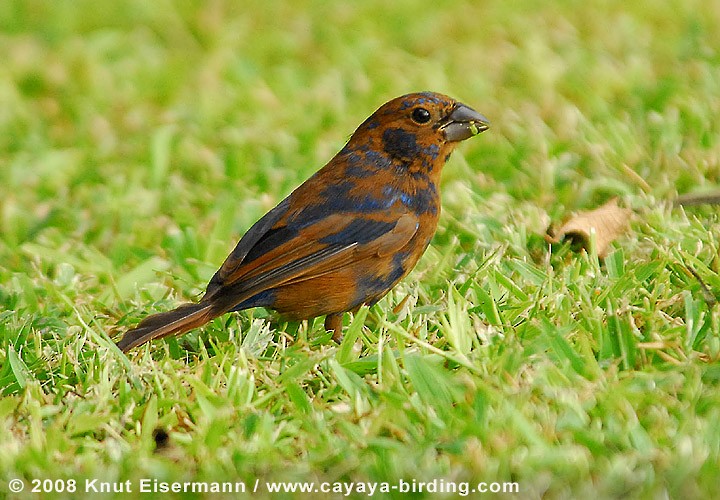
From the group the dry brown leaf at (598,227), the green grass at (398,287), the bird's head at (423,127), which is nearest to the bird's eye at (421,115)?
the bird's head at (423,127)

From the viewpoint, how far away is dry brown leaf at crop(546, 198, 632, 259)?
14.6 feet

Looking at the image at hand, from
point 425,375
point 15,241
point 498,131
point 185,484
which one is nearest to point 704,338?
point 425,375

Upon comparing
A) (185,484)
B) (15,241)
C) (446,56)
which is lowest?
(185,484)

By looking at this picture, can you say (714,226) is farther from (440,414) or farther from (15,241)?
(15,241)

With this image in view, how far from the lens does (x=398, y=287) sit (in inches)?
174

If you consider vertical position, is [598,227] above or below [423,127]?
below

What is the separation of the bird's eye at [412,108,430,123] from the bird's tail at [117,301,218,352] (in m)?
1.11

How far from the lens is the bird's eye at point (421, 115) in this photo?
4.27m

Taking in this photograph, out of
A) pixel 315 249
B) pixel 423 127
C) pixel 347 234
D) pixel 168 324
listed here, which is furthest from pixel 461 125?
pixel 168 324

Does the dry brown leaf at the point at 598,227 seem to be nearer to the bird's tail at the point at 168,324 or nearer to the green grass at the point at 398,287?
the green grass at the point at 398,287

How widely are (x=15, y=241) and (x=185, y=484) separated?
257 centimetres

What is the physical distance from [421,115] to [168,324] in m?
1.29

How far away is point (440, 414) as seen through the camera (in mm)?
3297

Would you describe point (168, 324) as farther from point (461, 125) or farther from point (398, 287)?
point (461, 125)
